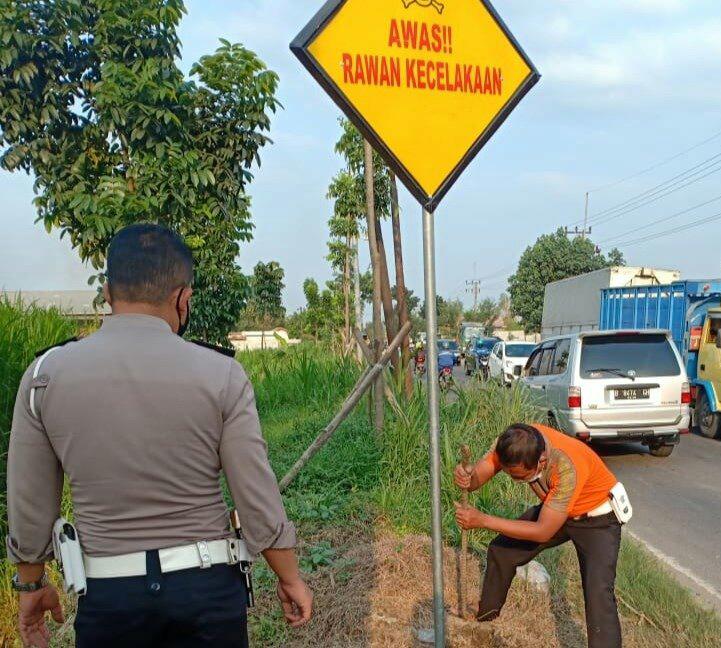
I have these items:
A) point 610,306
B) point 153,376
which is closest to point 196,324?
point 153,376

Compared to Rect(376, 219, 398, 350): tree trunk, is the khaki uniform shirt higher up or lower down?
lower down

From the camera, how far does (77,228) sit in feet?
19.9

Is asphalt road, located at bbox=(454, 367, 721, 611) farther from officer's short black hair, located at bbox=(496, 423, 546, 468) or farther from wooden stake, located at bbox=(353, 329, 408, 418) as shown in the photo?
officer's short black hair, located at bbox=(496, 423, 546, 468)

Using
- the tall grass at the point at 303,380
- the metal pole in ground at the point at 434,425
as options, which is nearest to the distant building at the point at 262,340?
the tall grass at the point at 303,380

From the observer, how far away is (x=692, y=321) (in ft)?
45.6

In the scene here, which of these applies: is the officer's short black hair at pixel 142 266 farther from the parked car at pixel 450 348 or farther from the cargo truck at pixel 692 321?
the parked car at pixel 450 348

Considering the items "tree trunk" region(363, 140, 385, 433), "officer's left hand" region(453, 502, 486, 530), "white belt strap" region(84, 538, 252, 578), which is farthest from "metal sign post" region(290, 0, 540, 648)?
"tree trunk" region(363, 140, 385, 433)

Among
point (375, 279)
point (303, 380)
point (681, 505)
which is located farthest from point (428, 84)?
point (303, 380)

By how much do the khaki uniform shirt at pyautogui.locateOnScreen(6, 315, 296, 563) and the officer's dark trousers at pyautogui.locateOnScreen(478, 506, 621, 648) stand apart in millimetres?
2030

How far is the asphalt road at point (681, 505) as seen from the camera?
5754 mm

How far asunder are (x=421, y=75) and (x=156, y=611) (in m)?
2.10

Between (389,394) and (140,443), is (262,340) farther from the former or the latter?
(140,443)

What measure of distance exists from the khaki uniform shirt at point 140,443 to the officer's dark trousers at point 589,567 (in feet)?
6.66

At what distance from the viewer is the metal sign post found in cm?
274
